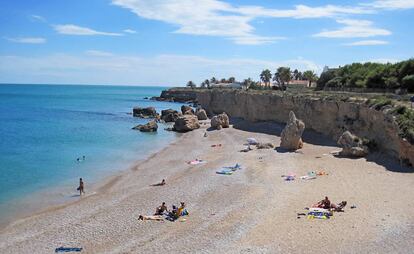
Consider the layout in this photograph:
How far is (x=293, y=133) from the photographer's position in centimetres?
3503

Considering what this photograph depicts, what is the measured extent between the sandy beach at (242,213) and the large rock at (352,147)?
77 centimetres

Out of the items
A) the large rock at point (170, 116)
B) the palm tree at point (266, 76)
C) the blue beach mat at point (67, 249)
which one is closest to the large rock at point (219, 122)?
the large rock at point (170, 116)

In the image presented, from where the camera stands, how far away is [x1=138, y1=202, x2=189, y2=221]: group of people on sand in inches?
777

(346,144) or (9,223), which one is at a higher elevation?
(346,144)

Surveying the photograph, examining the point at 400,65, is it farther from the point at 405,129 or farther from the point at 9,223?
the point at 9,223

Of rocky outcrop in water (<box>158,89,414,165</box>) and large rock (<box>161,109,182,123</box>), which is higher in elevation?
rocky outcrop in water (<box>158,89,414,165</box>)

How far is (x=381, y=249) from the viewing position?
15.1m

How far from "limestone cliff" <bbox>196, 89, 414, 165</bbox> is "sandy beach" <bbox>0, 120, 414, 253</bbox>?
5.52ft

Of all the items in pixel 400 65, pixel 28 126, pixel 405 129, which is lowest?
pixel 28 126

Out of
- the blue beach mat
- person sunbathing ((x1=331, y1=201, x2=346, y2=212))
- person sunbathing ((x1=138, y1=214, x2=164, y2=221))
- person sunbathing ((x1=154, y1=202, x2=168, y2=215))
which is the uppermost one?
person sunbathing ((x1=331, y1=201, x2=346, y2=212))

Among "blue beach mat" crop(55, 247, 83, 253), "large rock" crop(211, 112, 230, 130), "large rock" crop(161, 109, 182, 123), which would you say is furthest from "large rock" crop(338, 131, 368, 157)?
"large rock" crop(161, 109, 182, 123)

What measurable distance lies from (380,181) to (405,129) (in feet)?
15.5

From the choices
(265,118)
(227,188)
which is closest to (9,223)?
(227,188)

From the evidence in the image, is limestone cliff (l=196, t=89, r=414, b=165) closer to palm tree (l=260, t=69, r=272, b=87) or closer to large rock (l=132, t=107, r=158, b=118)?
large rock (l=132, t=107, r=158, b=118)
